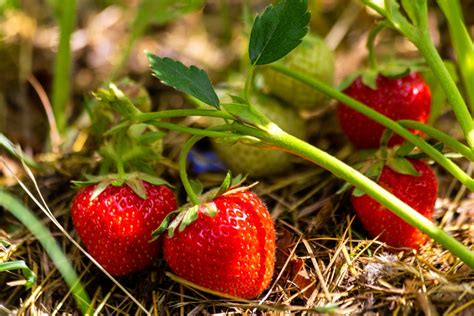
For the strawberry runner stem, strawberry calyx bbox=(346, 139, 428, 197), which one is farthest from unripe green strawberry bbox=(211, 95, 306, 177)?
the strawberry runner stem

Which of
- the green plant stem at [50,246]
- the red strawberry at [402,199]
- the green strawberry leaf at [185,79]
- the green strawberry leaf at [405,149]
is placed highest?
the green strawberry leaf at [185,79]

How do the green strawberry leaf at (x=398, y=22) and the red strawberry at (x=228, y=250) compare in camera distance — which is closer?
the red strawberry at (x=228, y=250)

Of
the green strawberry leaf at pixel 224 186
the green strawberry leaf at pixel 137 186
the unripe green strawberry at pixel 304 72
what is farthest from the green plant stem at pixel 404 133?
the green strawberry leaf at pixel 137 186

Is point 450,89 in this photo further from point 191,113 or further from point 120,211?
point 120,211

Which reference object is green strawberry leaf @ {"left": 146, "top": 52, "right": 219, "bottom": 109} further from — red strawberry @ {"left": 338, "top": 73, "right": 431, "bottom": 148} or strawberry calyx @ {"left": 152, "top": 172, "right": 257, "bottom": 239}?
red strawberry @ {"left": 338, "top": 73, "right": 431, "bottom": 148}

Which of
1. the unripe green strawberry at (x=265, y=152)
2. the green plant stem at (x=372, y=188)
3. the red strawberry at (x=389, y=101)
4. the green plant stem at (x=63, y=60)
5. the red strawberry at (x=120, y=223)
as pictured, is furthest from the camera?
the green plant stem at (x=63, y=60)

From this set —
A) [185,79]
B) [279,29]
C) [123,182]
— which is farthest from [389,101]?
[123,182]

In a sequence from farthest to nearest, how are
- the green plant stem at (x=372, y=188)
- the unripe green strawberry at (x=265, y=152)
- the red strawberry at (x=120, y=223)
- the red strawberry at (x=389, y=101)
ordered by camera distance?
the unripe green strawberry at (x=265, y=152)
the red strawberry at (x=389, y=101)
the red strawberry at (x=120, y=223)
the green plant stem at (x=372, y=188)

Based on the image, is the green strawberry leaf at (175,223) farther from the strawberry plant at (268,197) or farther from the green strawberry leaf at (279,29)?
the green strawberry leaf at (279,29)
